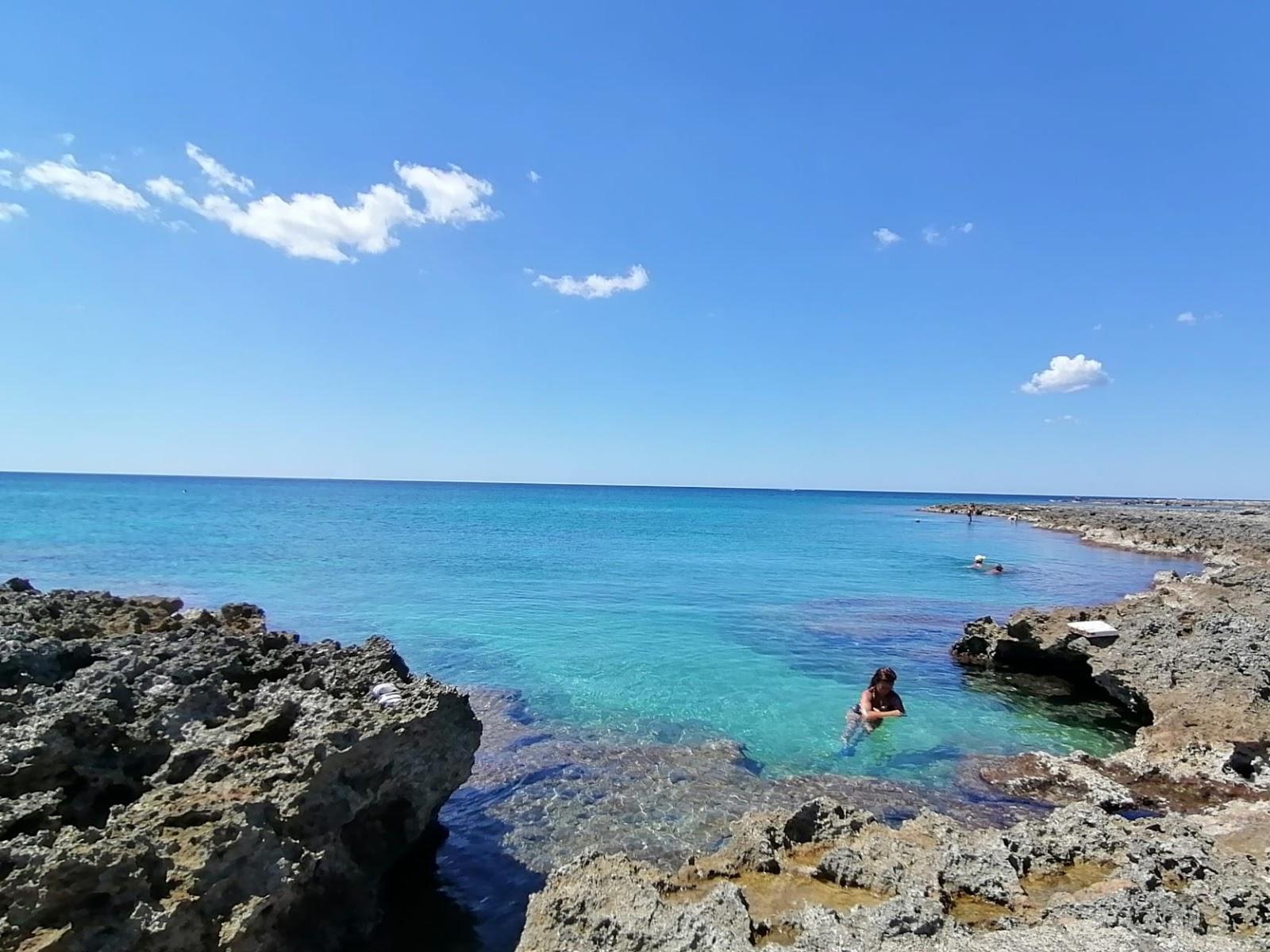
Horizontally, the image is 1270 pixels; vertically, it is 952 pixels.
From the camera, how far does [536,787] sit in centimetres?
1025

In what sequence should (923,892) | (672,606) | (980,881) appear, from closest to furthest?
1. (923,892)
2. (980,881)
3. (672,606)

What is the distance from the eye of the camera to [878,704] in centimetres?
1372

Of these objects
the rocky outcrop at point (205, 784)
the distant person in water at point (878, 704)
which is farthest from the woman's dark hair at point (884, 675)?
the rocky outcrop at point (205, 784)

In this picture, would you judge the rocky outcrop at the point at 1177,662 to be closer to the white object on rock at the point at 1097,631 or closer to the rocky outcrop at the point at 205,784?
the white object on rock at the point at 1097,631

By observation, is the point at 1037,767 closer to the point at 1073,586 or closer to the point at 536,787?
the point at 536,787

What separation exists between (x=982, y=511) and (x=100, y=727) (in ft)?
396

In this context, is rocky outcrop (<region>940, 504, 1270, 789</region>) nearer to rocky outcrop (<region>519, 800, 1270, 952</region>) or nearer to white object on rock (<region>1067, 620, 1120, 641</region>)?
white object on rock (<region>1067, 620, 1120, 641</region>)

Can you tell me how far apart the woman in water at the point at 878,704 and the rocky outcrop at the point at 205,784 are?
8.39 meters

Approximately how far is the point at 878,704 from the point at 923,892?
351 inches

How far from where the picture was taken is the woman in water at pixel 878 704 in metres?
13.5

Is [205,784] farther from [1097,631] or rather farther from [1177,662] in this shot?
[1097,631]

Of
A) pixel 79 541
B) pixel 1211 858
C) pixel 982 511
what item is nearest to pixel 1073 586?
pixel 1211 858

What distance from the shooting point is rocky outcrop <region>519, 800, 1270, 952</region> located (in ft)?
15.3

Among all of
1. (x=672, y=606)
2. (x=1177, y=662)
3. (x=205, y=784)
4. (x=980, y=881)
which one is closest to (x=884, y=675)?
(x=1177, y=662)
